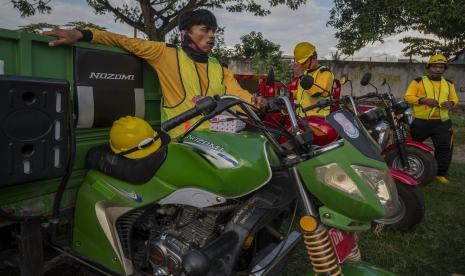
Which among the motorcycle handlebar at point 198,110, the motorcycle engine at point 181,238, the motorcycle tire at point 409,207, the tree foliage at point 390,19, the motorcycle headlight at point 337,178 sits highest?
the tree foliage at point 390,19

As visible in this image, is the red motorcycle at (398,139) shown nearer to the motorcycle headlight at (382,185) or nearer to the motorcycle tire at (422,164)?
the motorcycle tire at (422,164)

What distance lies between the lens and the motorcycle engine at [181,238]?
2.04 metres

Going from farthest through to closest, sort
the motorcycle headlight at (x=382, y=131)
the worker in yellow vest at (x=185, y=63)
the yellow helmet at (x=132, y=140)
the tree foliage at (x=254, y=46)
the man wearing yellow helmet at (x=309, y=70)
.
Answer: the tree foliage at (x=254, y=46) < the man wearing yellow helmet at (x=309, y=70) < the motorcycle headlight at (x=382, y=131) < the worker in yellow vest at (x=185, y=63) < the yellow helmet at (x=132, y=140)

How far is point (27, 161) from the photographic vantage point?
189cm

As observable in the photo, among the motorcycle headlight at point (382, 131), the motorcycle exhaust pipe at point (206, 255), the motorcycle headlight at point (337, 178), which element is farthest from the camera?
the motorcycle headlight at point (382, 131)

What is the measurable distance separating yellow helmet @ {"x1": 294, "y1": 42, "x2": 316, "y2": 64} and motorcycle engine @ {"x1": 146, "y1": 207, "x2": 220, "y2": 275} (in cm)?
324

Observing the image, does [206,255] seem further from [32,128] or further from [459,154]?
[459,154]

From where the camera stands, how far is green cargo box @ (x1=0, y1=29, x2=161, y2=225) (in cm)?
211

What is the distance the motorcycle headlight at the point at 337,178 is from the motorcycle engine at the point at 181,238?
640 mm

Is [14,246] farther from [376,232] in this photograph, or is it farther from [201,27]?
[376,232]

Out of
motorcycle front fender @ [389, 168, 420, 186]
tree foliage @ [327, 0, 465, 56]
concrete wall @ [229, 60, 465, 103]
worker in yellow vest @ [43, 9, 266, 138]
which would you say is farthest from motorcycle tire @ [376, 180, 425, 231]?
concrete wall @ [229, 60, 465, 103]

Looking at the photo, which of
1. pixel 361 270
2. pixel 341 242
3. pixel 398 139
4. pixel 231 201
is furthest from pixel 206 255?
pixel 398 139

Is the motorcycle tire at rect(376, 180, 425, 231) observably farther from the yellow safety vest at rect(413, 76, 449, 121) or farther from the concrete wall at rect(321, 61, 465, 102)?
the concrete wall at rect(321, 61, 465, 102)

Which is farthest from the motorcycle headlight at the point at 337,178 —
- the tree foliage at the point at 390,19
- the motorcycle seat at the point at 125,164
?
the tree foliage at the point at 390,19
